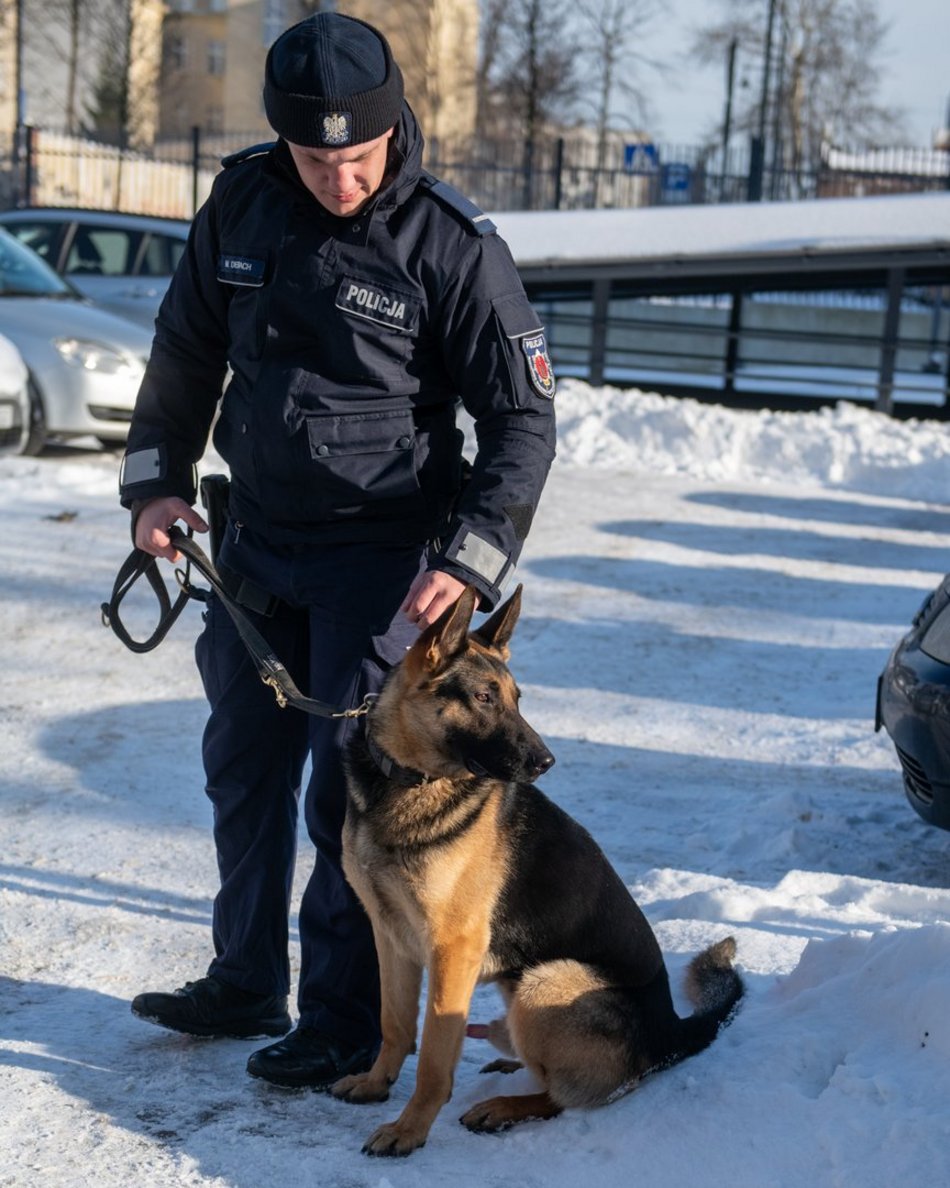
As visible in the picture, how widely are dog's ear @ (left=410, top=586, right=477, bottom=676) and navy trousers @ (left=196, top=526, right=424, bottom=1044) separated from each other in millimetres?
270

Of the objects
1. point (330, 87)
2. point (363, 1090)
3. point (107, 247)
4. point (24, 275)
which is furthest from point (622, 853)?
point (107, 247)

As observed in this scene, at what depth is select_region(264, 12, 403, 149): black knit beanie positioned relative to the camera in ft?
9.09

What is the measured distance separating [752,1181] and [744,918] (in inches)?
55.1

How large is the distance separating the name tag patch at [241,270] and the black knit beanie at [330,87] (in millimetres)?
275

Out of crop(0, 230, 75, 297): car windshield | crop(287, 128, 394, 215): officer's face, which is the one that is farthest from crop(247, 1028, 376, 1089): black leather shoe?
crop(0, 230, 75, 297): car windshield

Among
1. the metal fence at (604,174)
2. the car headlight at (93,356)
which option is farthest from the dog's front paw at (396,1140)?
the metal fence at (604,174)

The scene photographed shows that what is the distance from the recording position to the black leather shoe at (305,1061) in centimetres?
309

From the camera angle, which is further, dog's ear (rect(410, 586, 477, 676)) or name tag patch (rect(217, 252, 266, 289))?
name tag patch (rect(217, 252, 266, 289))

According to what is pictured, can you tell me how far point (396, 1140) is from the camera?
2.83m

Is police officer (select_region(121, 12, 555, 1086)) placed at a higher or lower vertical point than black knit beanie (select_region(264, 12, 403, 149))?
lower

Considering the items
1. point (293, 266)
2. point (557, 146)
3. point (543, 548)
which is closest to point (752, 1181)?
point (293, 266)

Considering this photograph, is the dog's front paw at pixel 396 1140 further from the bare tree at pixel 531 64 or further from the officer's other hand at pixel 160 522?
the bare tree at pixel 531 64

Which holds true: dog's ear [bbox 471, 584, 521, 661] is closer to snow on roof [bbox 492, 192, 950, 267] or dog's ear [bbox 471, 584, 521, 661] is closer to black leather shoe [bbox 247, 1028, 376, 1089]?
black leather shoe [bbox 247, 1028, 376, 1089]

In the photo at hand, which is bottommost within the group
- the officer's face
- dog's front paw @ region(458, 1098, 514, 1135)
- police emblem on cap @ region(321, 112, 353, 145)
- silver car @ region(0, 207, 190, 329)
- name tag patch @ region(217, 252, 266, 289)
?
dog's front paw @ region(458, 1098, 514, 1135)
